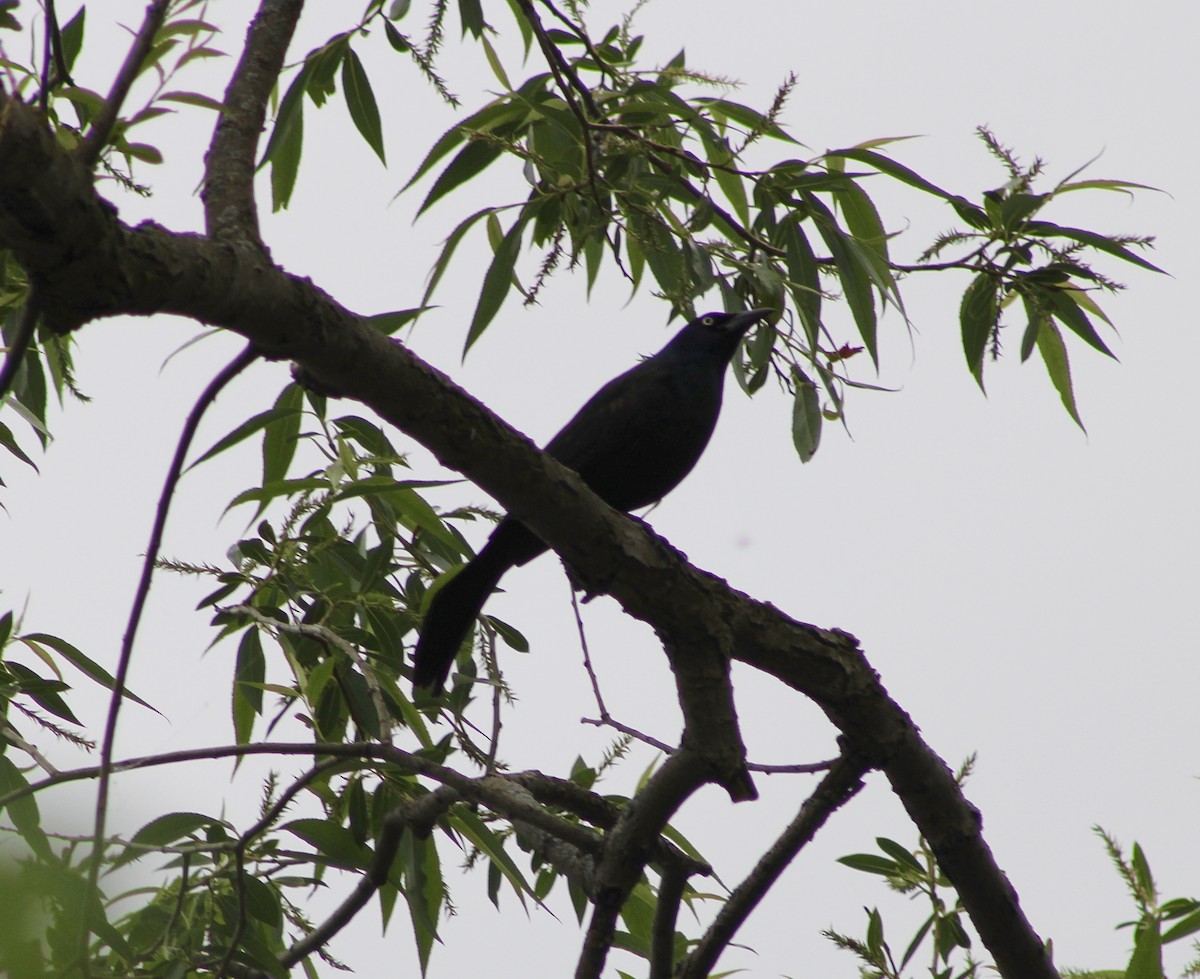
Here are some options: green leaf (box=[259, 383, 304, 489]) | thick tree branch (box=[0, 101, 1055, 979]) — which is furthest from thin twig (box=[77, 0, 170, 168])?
green leaf (box=[259, 383, 304, 489])

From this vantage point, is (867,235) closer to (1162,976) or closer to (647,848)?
(647,848)

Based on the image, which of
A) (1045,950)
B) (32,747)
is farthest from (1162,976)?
(32,747)

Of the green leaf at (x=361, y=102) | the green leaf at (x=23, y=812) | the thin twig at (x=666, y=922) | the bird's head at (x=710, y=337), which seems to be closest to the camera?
the green leaf at (x=23, y=812)

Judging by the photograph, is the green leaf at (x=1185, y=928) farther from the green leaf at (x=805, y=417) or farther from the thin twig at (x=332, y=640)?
the thin twig at (x=332, y=640)

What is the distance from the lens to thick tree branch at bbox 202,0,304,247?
155 centimetres

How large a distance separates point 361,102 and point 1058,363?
1.73 metres

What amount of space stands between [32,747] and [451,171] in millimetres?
1445

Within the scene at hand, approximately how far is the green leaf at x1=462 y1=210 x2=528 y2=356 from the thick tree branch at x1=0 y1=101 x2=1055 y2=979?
905 millimetres

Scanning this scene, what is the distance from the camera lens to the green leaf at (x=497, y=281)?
266 cm

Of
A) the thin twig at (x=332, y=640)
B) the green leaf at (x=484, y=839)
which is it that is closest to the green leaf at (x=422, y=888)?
the green leaf at (x=484, y=839)

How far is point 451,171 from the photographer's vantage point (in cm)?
262

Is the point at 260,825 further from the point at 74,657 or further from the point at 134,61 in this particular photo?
the point at 134,61

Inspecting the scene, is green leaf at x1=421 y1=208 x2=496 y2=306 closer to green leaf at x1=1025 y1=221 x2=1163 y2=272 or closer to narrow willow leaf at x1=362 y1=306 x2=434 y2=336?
narrow willow leaf at x1=362 y1=306 x2=434 y2=336

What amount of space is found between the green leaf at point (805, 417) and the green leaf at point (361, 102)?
114 cm
